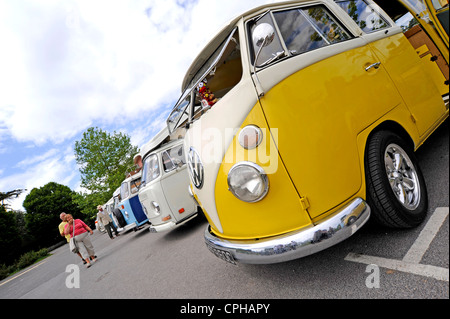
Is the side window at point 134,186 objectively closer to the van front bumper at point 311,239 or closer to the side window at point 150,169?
the side window at point 150,169

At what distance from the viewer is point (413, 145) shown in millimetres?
2365

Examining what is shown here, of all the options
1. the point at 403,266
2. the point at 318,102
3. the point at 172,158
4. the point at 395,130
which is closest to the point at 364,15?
the point at 395,130

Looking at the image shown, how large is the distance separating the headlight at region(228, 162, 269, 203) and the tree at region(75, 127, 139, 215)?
26.5 meters

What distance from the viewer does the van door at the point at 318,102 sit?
1702 mm

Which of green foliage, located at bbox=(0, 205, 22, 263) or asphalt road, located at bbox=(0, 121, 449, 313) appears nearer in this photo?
asphalt road, located at bbox=(0, 121, 449, 313)

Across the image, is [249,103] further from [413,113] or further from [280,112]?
Result: [413,113]

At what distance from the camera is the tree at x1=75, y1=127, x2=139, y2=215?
25.8m

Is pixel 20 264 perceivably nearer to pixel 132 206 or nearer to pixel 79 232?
pixel 132 206

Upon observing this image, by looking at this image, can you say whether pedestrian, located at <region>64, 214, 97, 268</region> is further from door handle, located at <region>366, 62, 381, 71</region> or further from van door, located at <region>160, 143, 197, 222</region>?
door handle, located at <region>366, 62, 381, 71</region>

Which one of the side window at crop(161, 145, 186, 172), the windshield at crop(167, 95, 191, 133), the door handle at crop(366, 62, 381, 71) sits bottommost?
the door handle at crop(366, 62, 381, 71)

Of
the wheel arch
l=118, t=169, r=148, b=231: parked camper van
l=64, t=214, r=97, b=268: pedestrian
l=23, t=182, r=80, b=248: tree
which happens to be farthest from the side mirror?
l=23, t=182, r=80, b=248: tree
